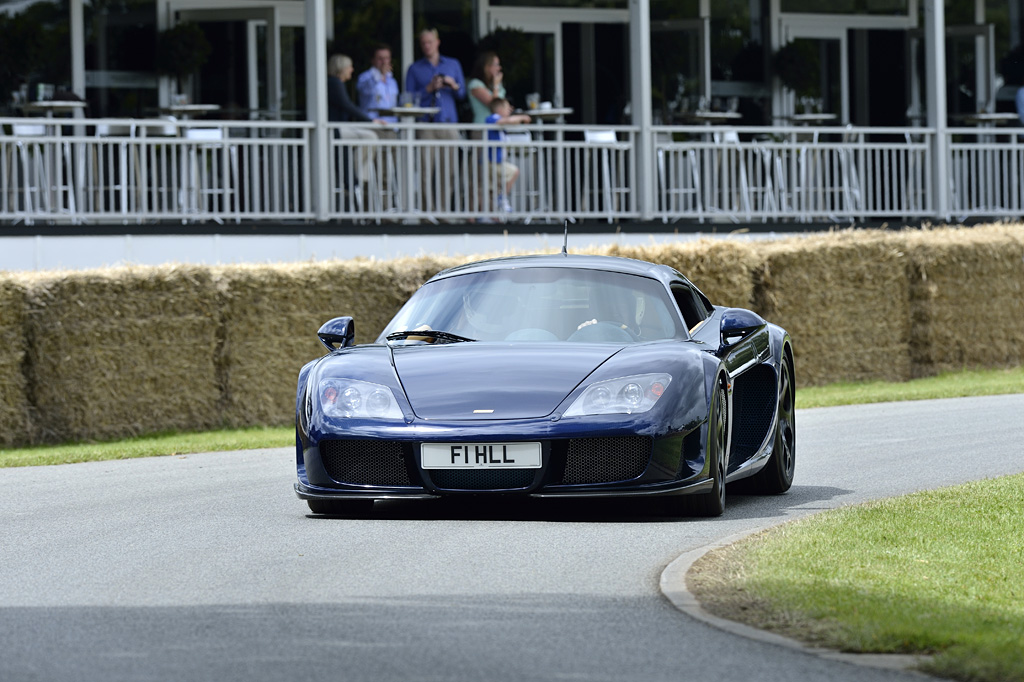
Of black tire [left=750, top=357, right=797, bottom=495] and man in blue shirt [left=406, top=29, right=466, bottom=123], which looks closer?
black tire [left=750, top=357, right=797, bottom=495]

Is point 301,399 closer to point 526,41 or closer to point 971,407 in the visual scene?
point 971,407

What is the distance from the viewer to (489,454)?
25.9 ft

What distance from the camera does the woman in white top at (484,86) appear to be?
21.4 m

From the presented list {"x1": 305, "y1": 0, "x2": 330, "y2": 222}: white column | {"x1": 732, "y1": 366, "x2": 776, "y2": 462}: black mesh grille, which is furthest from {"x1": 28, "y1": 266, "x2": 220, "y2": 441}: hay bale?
{"x1": 732, "y1": 366, "x2": 776, "y2": 462}: black mesh grille

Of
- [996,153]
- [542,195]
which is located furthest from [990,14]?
[542,195]

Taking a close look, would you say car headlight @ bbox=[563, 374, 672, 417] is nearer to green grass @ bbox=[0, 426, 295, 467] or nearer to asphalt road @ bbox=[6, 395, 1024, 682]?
asphalt road @ bbox=[6, 395, 1024, 682]

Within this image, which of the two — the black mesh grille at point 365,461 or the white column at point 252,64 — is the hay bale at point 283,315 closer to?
the black mesh grille at point 365,461

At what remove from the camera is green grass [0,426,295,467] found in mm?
13203

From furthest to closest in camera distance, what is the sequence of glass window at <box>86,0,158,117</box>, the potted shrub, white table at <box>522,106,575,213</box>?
the potted shrub < glass window at <box>86,0,158,117</box> < white table at <box>522,106,575,213</box>

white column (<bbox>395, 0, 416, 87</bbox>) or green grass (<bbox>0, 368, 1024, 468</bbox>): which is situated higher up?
white column (<bbox>395, 0, 416, 87</bbox>)

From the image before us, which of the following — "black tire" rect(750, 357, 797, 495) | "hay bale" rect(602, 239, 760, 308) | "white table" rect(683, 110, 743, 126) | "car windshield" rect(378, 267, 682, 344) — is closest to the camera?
"car windshield" rect(378, 267, 682, 344)

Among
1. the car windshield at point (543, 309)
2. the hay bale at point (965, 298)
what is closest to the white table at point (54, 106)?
the hay bale at point (965, 298)

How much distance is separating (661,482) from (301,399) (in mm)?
1811

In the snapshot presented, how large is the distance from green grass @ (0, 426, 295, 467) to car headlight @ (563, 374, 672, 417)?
617 centimetres
